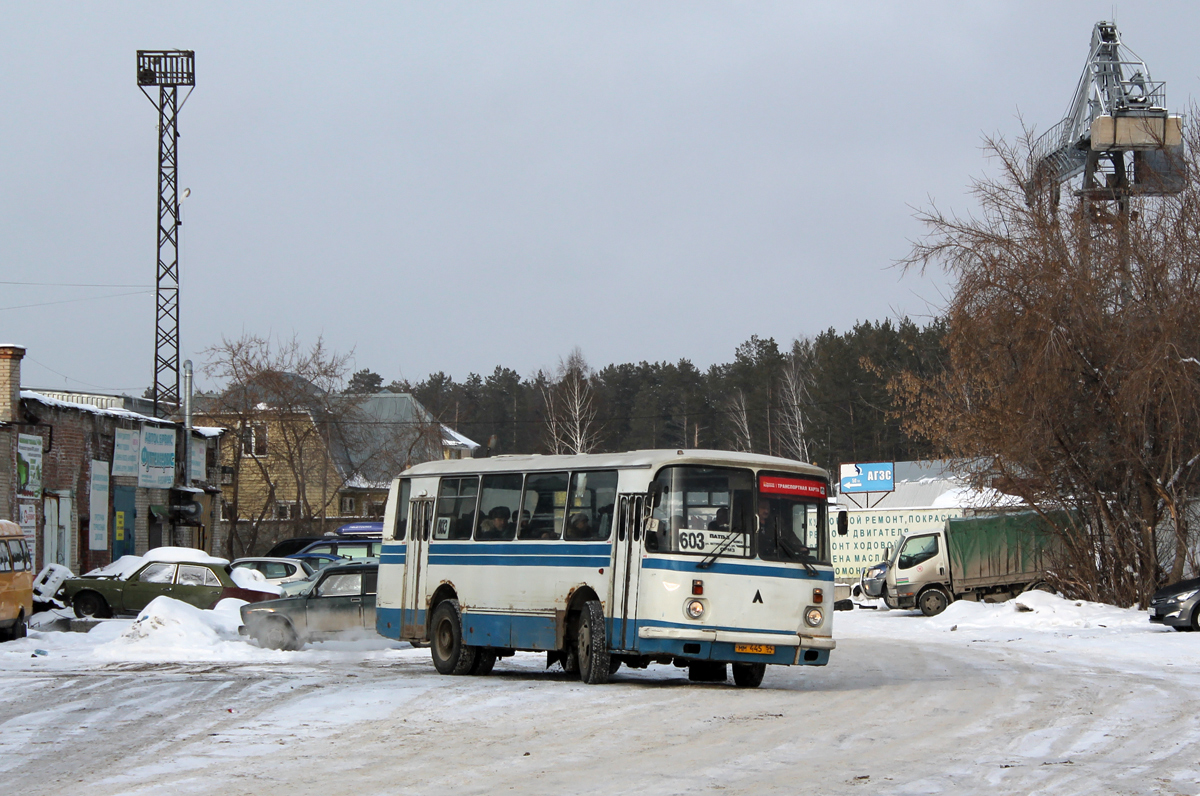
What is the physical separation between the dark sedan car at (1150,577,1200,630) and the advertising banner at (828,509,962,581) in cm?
1790

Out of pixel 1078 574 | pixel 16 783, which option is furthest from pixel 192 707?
pixel 1078 574

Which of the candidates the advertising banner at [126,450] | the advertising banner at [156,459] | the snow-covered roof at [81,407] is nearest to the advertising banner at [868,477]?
the advertising banner at [156,459]

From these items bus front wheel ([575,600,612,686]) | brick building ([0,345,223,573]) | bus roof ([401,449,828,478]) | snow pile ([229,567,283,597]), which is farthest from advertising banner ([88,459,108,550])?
bus front wheel ([575,600,612,686])

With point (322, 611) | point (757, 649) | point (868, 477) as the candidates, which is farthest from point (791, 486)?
point (868, 477)

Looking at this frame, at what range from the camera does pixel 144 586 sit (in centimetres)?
2862

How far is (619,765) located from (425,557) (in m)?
9.89

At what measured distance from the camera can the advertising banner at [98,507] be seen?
120ft

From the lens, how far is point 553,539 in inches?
676

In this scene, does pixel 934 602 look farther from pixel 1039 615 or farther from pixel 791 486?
pixel 791 486

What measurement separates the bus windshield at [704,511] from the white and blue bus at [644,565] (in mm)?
14

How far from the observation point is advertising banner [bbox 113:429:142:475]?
37.9m

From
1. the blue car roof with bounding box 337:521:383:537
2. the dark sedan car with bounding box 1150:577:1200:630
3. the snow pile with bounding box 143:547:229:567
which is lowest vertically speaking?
the dark sedan car with bounding box 1150:577:1200:630

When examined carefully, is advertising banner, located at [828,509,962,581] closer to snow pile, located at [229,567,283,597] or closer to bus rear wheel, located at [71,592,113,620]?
snow pile, located at [229,567,283,597]

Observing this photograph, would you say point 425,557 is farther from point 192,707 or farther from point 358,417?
point 358,417
